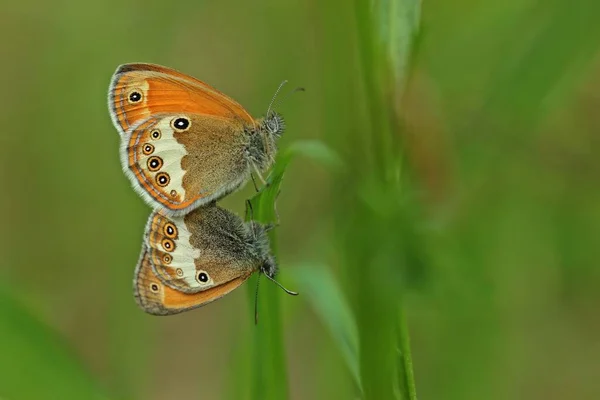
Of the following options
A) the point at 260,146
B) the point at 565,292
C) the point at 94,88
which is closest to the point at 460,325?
the point at 260,146

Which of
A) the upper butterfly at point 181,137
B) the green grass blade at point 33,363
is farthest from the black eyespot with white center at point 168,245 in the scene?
the green grass blade at point 33,363

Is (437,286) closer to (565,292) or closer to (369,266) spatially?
(369,266)

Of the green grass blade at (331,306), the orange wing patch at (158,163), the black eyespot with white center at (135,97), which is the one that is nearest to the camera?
the green grass blade at (331,306)

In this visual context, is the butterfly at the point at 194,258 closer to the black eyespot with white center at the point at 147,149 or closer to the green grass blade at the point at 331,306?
the green grass blade at the point at 331,306

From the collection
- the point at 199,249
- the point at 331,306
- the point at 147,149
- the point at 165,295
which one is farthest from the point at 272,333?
the point at 147,149

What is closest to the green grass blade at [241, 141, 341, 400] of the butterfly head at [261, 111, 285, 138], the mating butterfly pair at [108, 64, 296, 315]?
the mating butterfly pair at [108, 64, 296, 315]

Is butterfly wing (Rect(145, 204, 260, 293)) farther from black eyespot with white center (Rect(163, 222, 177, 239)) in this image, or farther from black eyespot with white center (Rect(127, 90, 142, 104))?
black eyespot with white center (Rect(127, 90, 142, 104))
